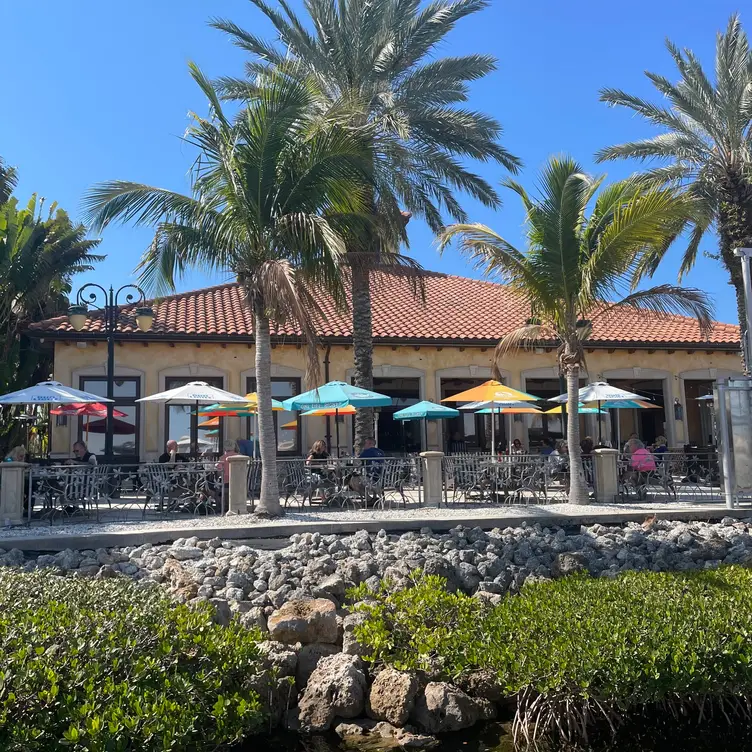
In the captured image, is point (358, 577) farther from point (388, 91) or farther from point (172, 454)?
point (388, 91)

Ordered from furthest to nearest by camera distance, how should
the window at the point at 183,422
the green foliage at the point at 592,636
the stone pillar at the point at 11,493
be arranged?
the window at the point at 183,422
the stone pillar at the point at 11,493
the green foliage at the point at 592,636

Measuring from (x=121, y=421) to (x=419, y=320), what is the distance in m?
8.62

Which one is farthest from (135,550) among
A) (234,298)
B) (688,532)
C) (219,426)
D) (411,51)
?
(234,298)

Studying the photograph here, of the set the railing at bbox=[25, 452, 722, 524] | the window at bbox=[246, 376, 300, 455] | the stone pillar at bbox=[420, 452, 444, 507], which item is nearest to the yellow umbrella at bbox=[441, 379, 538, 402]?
the railing at bbox=[25, 452, 722, 524]

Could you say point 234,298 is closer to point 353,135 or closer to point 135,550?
point 353,135

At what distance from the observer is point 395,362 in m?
20.0

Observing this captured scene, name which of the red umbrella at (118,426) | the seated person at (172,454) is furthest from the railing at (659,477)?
the red umbrella at (118,426)

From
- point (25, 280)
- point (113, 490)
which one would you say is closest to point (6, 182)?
point (25, 280)

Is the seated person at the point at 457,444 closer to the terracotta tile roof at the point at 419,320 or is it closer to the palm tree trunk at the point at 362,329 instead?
the terracotta tile roof at the point at 419,320

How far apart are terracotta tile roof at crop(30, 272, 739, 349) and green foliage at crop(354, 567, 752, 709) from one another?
36.6 feet

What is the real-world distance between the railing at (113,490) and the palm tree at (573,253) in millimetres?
5869

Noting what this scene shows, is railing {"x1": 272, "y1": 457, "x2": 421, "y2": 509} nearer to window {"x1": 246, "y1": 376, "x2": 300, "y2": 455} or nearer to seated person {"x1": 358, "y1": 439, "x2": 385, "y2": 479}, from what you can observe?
seated person {"x1": 358, "y1": 439, "x2": 385, "y2": 479}

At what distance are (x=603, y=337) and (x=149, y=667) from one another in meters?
18.4

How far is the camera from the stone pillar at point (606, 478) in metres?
12.7
